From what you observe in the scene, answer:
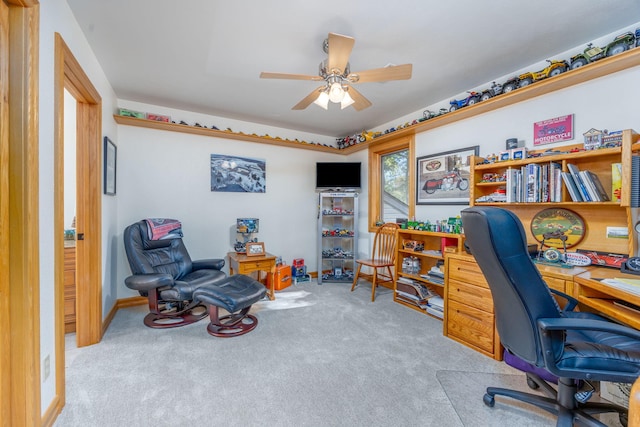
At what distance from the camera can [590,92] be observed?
6.79ft

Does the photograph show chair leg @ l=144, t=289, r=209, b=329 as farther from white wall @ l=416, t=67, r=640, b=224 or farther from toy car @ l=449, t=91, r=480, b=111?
toy car @ l=449, t=91, r=480, b=111

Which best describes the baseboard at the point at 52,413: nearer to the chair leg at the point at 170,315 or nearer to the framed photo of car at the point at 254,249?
the chair leg at the point at 170,315

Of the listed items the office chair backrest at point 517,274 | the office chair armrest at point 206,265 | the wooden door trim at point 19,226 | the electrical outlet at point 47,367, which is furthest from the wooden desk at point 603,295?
the office chair armrest at point 206,265

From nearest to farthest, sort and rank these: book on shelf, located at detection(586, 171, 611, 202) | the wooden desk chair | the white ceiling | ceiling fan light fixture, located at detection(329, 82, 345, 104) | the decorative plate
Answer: the white ceiling, book on shelf, located at detection(586, 171, 611, 202), ceiling fan light fixture, located at detection(329, 82, 345, 104), the decorative plate, the wooden desk chair

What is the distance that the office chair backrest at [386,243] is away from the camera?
145 inches

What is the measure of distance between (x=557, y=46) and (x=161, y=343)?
4.07 m

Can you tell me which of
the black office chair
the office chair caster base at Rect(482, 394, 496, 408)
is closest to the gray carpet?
the office chair caster base at Rect(482, 394, 496, 408)

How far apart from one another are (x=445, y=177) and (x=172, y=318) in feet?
11.0

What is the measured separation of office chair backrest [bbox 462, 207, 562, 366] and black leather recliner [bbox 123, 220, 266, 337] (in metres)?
1.96

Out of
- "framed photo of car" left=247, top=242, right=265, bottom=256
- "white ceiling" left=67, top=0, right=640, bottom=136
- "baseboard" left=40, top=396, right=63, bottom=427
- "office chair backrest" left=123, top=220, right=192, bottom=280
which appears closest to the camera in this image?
"baseboard" left=40, top=396, right=63, bottom=427

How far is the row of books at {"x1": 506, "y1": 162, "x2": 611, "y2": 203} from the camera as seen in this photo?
6.14 feet

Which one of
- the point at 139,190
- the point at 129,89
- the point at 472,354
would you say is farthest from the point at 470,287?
the point at 129,89

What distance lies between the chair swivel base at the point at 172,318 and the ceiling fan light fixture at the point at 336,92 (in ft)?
8.13

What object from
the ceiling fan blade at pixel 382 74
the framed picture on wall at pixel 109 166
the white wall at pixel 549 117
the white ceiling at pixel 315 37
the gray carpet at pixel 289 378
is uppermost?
the white ceiling at pixel 315 37
